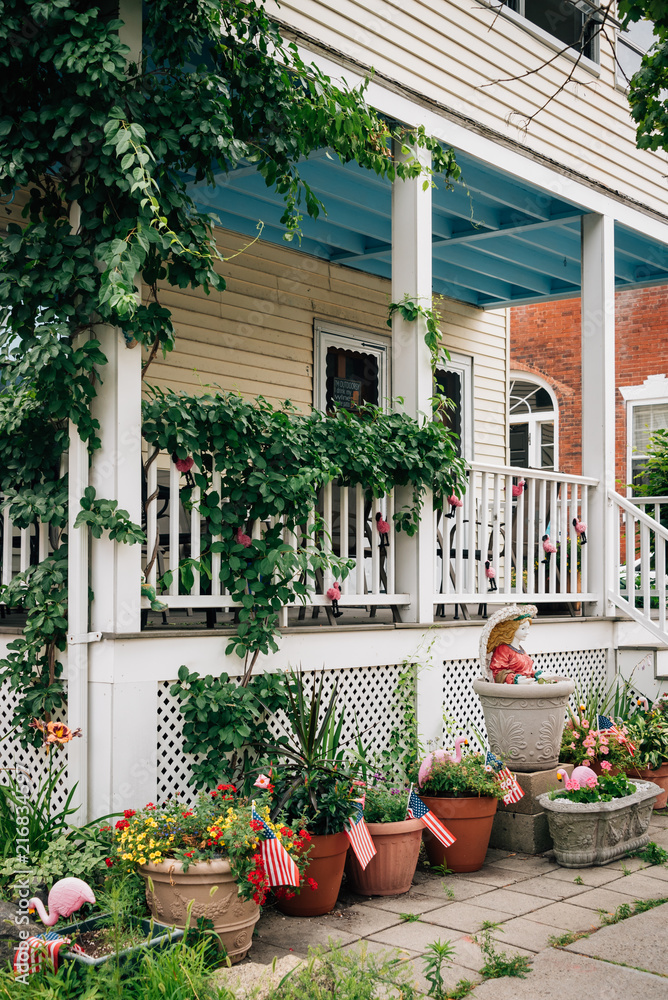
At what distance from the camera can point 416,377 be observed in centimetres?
635

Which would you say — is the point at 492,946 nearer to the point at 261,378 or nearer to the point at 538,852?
the point at 538,852

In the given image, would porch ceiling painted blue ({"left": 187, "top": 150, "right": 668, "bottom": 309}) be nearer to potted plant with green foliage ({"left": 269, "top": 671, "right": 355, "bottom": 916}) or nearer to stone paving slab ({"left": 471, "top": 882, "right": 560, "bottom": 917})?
potted plant with green foliage ({"left": 269, "top": 671, "right": 355, "bottom": 916})

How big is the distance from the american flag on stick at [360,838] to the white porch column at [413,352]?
1.75 meters

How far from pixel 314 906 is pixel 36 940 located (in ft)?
4.83

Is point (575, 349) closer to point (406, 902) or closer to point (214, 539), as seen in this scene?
point (214, 539)

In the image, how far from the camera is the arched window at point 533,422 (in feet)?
53.0

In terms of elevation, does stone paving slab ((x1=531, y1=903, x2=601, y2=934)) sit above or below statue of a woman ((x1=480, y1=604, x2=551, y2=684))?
below

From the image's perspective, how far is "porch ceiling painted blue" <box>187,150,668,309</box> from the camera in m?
7.58

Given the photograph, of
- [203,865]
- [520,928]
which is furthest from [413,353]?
[203,865]

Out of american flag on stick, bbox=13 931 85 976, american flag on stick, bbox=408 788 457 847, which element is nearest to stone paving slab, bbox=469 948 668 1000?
american flag on stick, bbox=408 788 457 847

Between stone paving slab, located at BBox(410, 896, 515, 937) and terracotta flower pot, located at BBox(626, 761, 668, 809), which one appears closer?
stone paving slab, located at BBox(410, 896, 515, 937)

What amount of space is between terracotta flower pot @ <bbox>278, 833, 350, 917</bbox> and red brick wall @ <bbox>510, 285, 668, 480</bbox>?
36.7 ft

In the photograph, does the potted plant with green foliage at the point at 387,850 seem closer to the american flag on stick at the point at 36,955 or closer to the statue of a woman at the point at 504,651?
the statue of a woman at the point at 504,651

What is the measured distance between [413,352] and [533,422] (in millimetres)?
10237
